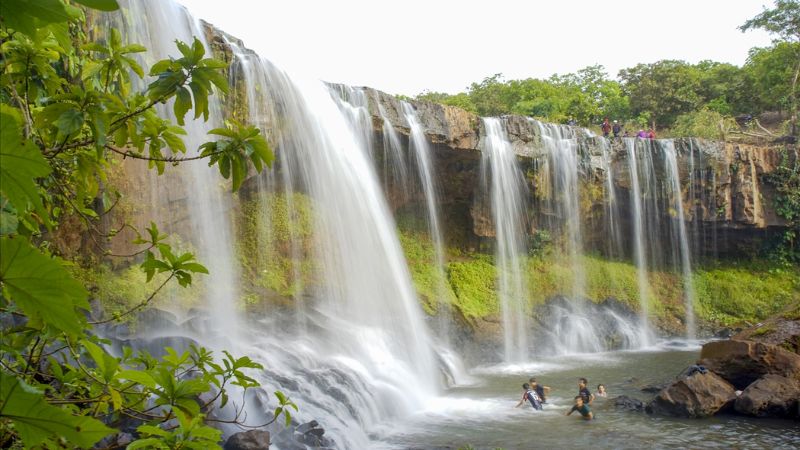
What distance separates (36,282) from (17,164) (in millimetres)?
182

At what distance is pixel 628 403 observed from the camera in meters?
9.94

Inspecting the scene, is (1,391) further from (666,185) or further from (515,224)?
(666,185)

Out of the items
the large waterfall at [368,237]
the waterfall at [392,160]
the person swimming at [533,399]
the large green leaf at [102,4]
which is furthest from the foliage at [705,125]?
the large green leaf at [102,4]

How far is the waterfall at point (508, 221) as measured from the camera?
56.5 ft

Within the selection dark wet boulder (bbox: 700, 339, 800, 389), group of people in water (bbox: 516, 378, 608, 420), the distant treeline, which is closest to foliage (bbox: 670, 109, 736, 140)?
the distant treeline

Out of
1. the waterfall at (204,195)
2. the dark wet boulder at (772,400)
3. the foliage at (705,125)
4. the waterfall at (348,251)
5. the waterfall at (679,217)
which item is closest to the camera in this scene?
the dark wet boulder at (772,400)

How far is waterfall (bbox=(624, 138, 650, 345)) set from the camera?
19.8 meters

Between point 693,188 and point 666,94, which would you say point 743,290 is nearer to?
point 693,188

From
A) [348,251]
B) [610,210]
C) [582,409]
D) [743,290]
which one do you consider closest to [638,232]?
[610,210]

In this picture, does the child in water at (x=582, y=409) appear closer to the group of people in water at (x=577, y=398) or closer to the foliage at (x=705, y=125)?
the group of people in water at (x=577, y=398)

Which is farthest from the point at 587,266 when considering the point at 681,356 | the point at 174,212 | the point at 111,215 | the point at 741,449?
the point at 111,215

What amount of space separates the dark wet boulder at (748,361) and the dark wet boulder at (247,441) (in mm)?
8303

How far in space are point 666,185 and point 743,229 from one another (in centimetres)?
335

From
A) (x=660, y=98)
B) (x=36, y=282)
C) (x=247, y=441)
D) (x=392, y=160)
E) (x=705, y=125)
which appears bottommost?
(x=247, y=441)
